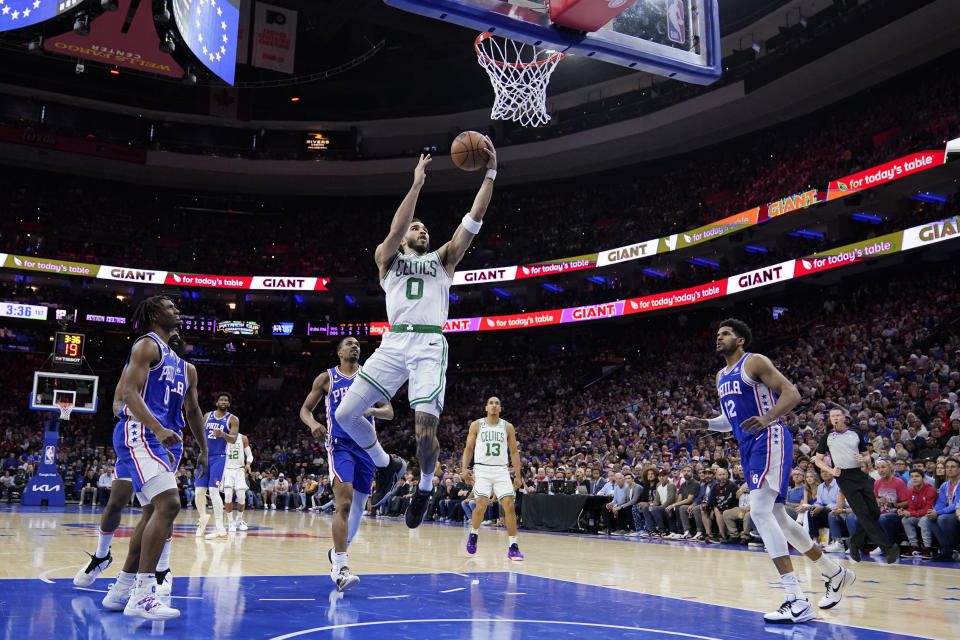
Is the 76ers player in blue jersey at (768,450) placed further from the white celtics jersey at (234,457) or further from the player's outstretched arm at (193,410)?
the white celtics jersey at (234,457)

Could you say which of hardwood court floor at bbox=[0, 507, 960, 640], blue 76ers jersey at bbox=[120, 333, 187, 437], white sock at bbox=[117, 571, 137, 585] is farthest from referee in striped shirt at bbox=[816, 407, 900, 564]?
white sock at bbox=[117, 571, 137, 585]

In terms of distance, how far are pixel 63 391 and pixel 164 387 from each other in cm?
1966

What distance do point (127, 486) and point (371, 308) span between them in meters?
31.9

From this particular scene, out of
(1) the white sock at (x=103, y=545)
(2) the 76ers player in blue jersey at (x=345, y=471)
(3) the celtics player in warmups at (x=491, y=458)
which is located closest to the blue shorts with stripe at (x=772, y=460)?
(2) the 76ers player in blue jersey at (x=345, y=471)

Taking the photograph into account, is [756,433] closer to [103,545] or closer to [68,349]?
[103,545]

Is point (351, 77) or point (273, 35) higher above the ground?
point (351, 77)

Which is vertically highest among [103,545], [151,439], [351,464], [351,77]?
[351,77]

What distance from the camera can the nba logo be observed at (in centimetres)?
790

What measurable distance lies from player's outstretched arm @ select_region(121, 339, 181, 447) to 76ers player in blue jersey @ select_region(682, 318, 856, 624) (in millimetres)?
Result: 3908

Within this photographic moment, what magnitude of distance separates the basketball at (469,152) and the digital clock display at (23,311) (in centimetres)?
3193

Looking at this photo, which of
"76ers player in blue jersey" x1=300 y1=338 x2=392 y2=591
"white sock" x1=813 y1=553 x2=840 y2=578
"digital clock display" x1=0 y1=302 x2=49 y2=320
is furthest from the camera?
"digital clock display" x1=0 y1=302 x2=49 y2=320

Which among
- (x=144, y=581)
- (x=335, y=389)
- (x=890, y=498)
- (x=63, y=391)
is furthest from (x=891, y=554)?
(x=63, y=391)

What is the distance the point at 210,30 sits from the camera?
1816cm

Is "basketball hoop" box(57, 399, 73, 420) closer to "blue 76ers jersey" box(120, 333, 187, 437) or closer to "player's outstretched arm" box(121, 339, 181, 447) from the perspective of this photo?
"blue 76ers jersey" box(120, 333, 187, 437)
